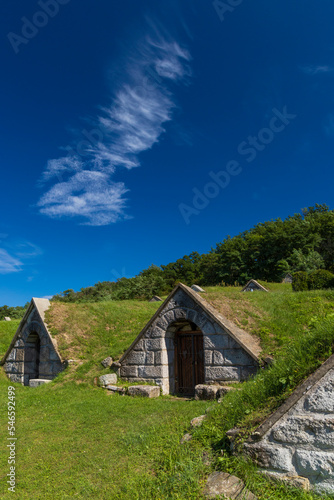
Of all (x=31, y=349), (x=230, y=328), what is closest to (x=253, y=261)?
(x=31, y=349)

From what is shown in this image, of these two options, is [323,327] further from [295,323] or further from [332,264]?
[332,264]

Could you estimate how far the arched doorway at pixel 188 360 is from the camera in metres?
11.0

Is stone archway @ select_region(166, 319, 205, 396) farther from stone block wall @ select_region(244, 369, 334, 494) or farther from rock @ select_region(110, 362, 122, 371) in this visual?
stone block wall @ select_region(244, 369, 334, 494)

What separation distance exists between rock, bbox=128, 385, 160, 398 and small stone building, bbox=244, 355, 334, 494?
585 centimetres

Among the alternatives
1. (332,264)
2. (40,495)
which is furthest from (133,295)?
(40,495)

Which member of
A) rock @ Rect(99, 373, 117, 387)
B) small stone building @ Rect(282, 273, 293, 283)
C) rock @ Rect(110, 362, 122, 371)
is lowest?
rock @ Rect(99, 373, 117, 387)

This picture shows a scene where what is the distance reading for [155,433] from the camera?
20.4 feet

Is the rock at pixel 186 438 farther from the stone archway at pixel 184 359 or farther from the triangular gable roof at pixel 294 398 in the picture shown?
the stone archway at pixel 184 359

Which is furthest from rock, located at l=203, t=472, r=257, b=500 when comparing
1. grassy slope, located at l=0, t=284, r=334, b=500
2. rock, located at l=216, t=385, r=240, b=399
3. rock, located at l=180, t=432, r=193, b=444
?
rock, located at l=216, t=385, r=240, b=399

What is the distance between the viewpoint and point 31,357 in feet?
47.9

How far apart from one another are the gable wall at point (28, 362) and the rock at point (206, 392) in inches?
246

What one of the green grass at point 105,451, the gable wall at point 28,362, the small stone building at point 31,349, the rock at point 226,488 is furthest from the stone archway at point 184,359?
the rock at point 226,488

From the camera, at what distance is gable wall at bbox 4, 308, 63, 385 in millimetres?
12961

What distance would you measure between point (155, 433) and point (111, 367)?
555 centimetres
